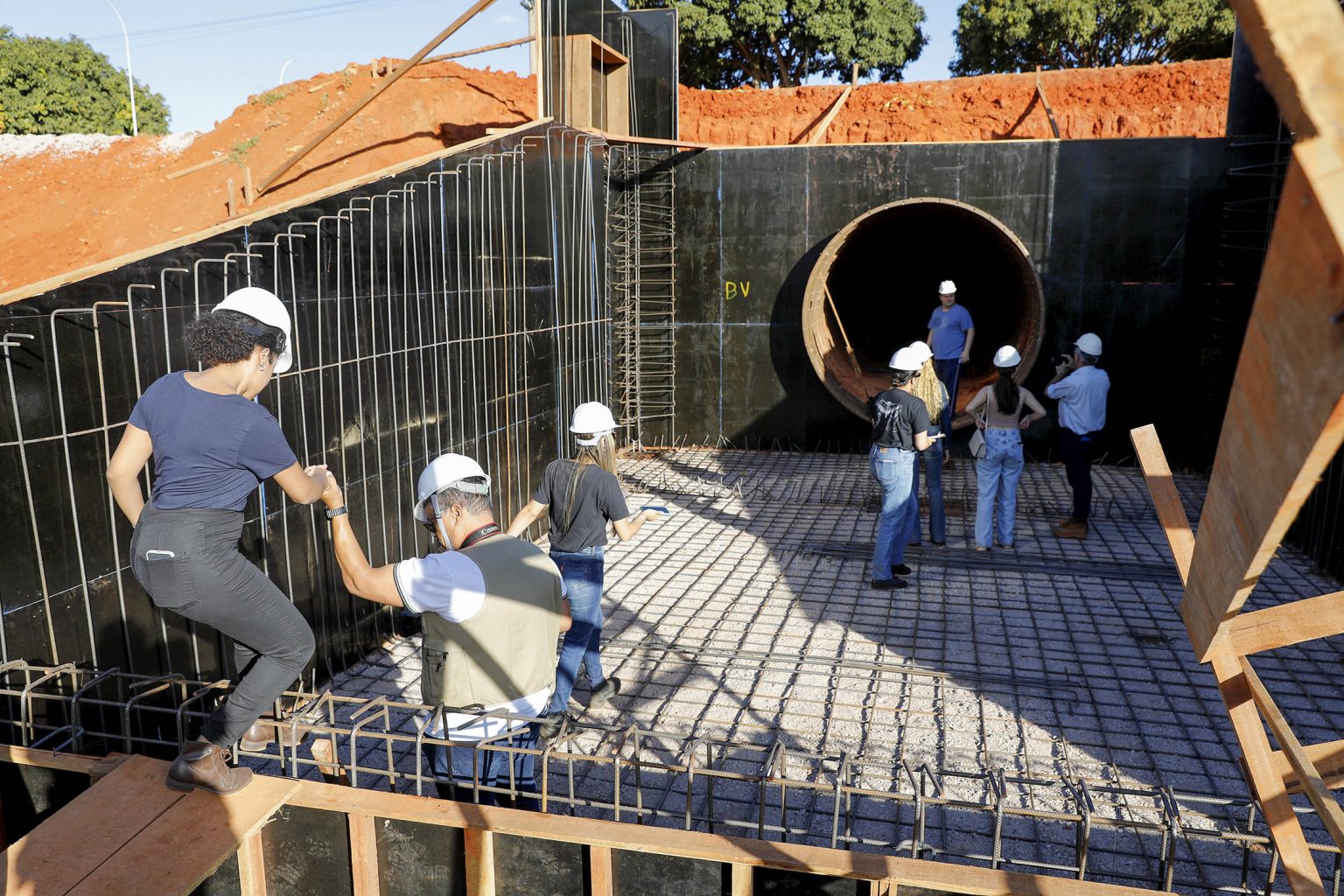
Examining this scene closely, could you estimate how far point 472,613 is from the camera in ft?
8.65

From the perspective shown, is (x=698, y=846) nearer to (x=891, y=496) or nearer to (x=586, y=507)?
(x=586, y=507)

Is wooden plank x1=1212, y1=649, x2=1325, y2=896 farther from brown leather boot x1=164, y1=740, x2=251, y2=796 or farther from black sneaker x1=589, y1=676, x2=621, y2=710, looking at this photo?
black sneaker x1=589, y1=676, x2=621, y2=710

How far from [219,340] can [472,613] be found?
41.0 inches

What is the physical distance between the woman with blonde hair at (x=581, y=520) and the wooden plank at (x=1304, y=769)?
109 inches

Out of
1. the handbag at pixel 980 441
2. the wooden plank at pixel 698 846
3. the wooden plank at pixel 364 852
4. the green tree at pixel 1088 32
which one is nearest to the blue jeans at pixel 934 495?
the handbag at pixel 980 441

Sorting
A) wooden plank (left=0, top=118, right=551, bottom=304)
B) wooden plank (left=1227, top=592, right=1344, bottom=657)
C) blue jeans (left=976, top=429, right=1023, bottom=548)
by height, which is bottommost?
blue jeans (left=976, top=429, right=1023, bottom=548)

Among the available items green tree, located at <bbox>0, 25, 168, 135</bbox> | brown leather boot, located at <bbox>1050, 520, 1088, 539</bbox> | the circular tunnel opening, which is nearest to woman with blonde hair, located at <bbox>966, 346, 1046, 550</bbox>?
brown leather boot, located at <bbox>1050, 520, 1088, 539</bbox>

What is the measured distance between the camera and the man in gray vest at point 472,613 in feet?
8.55

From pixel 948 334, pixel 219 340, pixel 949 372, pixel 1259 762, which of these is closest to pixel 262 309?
pixel 219 340

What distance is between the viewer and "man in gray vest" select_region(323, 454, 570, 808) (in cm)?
261

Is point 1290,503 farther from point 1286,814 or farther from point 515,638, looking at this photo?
point 515,638

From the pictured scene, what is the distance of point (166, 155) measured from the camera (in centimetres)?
1808

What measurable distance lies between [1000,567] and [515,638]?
503cm

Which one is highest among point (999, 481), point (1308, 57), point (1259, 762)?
point (1308, 57)
